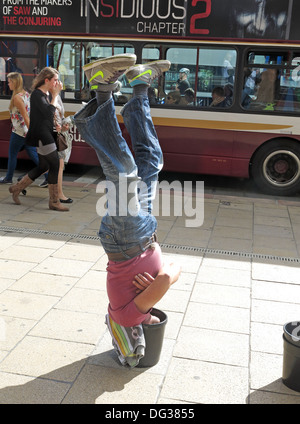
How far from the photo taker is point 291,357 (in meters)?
3.15

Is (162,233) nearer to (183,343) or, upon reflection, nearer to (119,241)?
(183,343)

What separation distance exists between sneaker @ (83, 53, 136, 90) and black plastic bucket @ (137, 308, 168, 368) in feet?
5.18

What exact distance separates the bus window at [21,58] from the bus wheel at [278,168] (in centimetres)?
445

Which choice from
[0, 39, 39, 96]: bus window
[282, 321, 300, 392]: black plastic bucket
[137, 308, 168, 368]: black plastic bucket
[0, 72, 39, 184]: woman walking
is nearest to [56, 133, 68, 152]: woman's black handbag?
[0, 72, 39, 184]: woman walking

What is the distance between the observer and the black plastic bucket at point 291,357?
10.2 feet

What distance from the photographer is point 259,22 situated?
8.40m

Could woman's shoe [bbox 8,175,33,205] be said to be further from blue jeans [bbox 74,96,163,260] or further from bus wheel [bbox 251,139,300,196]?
blue jeans [bbox 74,96,163,260]

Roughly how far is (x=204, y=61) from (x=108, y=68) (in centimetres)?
640

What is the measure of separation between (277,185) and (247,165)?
650 mm

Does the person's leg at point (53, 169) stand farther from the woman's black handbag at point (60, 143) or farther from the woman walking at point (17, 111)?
the woman walking at point (17, 111)

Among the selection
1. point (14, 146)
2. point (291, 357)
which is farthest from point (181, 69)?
point (291, 357)

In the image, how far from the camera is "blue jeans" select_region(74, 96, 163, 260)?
2.92m

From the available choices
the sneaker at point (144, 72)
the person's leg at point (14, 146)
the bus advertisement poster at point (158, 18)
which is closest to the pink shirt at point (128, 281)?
the sneaker at point (144, 72)

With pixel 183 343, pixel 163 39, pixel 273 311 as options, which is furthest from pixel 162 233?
pixel 163 39
